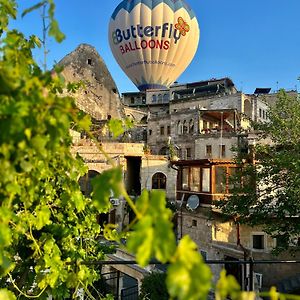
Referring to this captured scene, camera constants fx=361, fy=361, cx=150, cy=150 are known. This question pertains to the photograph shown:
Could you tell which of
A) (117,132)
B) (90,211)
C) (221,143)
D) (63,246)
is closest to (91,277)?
(63,246)

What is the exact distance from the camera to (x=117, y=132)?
263 cm

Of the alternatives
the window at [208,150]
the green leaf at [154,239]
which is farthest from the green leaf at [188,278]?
the window at [208,150]

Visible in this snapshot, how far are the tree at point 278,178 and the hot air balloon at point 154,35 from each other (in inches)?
1083

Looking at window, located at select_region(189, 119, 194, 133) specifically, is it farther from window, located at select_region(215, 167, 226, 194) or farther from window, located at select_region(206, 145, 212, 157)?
window, located at select_region(215, 167, 226, 194)

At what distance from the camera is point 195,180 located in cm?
1811

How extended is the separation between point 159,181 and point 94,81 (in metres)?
16.0

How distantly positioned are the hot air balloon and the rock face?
13.0ft

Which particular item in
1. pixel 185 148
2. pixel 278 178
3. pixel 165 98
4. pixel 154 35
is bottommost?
pixel 278 178

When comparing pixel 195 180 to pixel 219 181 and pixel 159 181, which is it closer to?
pixel 219 181

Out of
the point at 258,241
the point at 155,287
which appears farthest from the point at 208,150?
the point at 155,287

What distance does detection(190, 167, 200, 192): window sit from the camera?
1788 cm

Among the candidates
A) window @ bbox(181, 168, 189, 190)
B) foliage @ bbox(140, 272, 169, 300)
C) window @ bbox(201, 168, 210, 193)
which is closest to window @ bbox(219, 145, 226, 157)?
window @ bbox(181, 168, 189, 190)

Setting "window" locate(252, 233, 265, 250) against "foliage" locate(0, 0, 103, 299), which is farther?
"window" locate(252, 233, 265, 250)

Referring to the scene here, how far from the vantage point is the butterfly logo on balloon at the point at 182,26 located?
3884 cm
